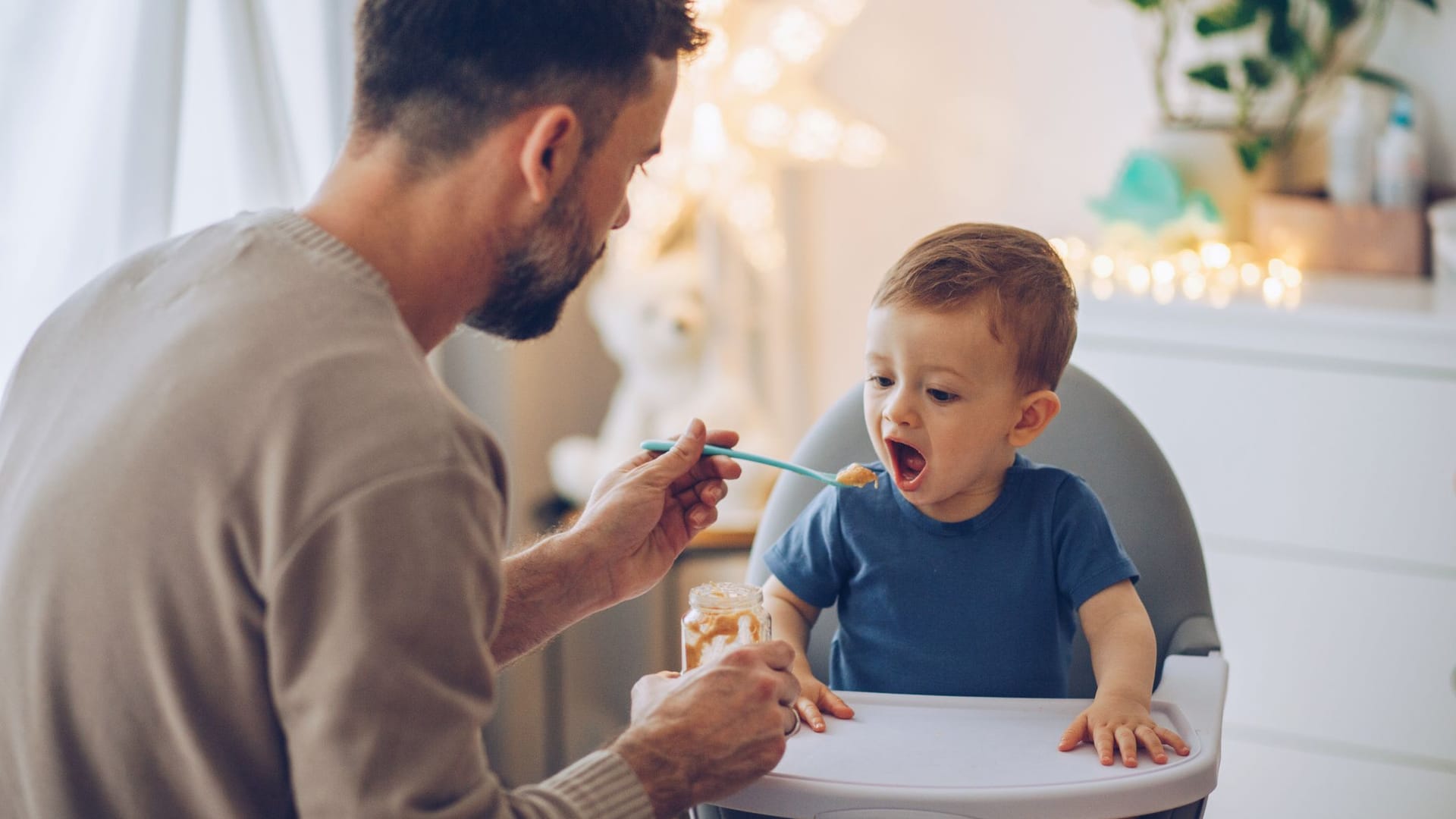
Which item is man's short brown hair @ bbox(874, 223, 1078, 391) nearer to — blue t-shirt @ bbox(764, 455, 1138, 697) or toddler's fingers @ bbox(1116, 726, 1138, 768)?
blue t-shirt @ bbox(764, 455, 1138, 697)

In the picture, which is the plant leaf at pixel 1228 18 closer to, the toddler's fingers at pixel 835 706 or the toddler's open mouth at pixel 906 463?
the toddler's open mouth at pixel 906 463

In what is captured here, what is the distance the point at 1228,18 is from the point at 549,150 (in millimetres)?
1691

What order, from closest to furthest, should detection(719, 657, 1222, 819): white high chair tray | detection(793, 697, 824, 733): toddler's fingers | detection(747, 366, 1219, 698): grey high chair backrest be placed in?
detection(719, 657, 1222, 819): white high chair tray, detection(793, 697, 824, 733): toddler's fingers, detection(747, 366, 1219, 698): grey high chair backrest

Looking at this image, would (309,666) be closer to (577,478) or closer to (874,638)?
(874,638)

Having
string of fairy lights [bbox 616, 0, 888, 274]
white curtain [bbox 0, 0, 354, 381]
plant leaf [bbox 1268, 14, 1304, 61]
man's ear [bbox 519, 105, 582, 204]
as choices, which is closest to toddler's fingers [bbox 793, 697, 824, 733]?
man's ear [bbox 519, 105, 582, 204]

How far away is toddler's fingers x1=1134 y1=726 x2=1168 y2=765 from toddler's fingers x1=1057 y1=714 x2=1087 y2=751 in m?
0.04

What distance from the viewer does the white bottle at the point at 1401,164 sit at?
228cm

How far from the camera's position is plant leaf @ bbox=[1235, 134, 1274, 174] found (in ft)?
7.84

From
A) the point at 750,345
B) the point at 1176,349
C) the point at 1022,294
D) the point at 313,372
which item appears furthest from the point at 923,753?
the point at 750,345

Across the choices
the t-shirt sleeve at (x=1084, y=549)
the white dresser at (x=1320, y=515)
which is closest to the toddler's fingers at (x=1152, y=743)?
the t-shirt sleeve at (x=1084, y=549)

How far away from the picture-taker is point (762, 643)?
3.75ft

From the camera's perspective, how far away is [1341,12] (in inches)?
92.4

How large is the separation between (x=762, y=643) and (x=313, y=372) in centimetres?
43

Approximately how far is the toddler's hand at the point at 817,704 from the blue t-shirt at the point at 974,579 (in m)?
0.11
